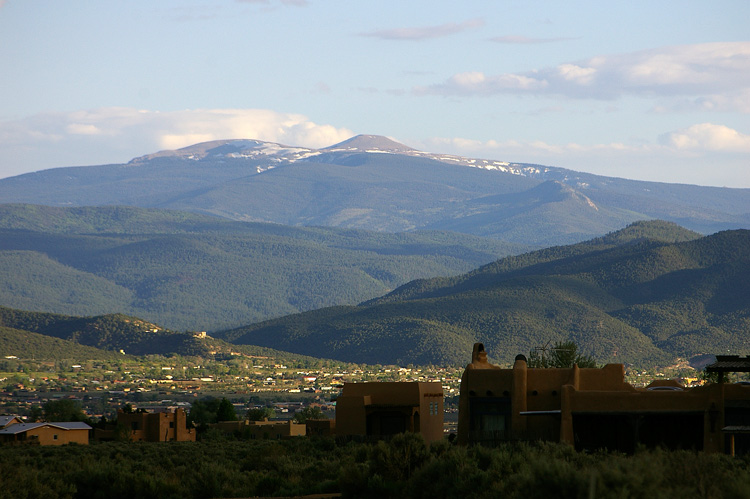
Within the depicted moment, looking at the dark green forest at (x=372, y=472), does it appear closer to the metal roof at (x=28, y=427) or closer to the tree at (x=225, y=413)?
the metal roof at (x=28, y=427)

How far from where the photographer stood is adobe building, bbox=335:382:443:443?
59.1 metres

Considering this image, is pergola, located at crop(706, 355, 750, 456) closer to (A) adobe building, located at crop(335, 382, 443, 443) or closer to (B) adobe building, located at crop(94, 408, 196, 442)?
(A) adobe building, located at crop(335, 382, 443, 443)

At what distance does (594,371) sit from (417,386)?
14.9 m

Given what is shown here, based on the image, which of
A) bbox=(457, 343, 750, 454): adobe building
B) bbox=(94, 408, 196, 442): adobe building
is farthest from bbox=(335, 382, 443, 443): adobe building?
bbox=(94, 408, 196, 442): adobe building

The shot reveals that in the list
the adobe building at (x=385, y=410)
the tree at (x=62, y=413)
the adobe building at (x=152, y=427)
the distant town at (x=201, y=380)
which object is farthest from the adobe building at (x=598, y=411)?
the distant town at (x=201, y=380)

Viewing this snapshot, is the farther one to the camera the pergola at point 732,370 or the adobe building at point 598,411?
the adobe building at point 598,411

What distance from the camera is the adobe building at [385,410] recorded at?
5912 centimetres

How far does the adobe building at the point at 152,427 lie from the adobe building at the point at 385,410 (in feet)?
73.1

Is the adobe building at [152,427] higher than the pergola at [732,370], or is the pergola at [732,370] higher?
the pergola at [732,370]

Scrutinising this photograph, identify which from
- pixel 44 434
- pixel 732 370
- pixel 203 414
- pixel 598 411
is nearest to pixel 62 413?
pixel 203 414

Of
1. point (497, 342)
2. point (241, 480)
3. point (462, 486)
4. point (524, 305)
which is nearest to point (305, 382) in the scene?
point (497, 342)

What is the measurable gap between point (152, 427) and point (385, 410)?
2534cm

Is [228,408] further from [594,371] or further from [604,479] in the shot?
[604,479]

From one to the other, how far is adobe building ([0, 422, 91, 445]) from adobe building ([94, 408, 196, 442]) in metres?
2.96
